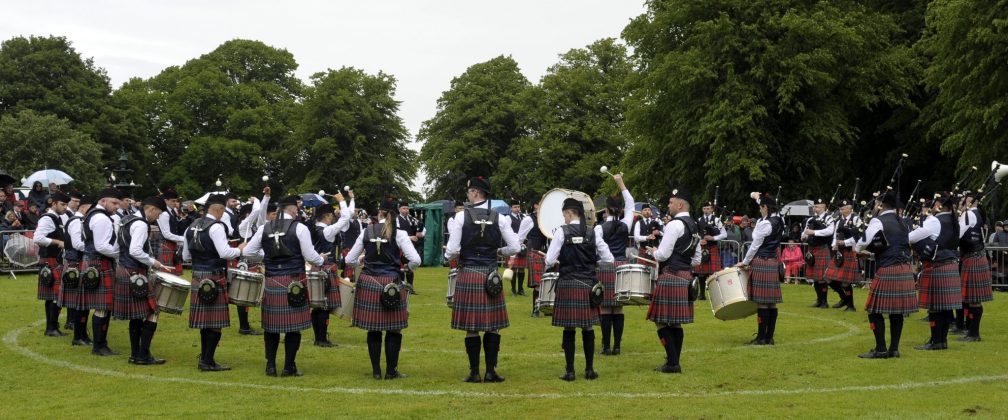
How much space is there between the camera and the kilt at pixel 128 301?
33.9 feet

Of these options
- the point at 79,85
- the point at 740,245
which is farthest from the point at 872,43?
the point at 79,85

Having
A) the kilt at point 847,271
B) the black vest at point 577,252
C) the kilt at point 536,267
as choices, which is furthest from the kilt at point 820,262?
the black vest at point 577,252

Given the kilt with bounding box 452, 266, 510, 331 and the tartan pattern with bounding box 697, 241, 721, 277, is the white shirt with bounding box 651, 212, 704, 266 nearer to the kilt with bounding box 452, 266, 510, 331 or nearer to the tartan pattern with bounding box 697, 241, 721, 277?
the kilt with bounding box 452, 266, 510, 331

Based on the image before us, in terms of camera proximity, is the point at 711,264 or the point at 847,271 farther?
the point at 711,264

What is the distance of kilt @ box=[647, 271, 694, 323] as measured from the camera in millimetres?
9914

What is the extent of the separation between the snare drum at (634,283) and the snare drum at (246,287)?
3.79 meters

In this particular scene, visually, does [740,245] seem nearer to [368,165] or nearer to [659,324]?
[659,324]

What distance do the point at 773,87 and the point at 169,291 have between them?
2589cm

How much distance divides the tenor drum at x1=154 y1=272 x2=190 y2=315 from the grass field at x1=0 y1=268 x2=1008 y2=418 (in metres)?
0.66

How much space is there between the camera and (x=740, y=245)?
2467cm

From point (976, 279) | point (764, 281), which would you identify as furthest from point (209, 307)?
point (976, 279)

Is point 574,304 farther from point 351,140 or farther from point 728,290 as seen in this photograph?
point 351,140

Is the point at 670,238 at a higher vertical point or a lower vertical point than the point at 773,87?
lower

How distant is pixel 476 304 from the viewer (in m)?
9.23
